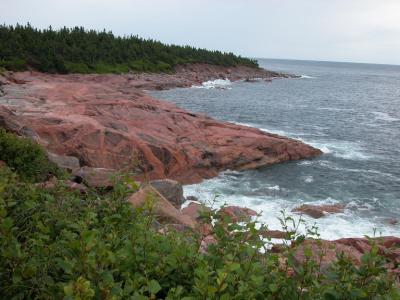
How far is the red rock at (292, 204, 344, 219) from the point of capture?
61.5 feet

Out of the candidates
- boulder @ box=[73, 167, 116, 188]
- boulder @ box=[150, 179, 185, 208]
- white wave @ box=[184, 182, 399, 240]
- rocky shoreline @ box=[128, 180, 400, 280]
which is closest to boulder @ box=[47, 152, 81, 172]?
boulder @ box=[73, 167, 116, 188]

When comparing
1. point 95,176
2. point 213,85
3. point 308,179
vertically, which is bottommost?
A: point 308,179

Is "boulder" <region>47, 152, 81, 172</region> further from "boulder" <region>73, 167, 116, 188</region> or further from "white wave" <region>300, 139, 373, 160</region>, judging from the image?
"white wave" <region>300, 139, 373, 160</region>

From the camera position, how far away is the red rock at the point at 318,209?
61.5 ft

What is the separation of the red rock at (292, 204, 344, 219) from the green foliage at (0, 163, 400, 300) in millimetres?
14308

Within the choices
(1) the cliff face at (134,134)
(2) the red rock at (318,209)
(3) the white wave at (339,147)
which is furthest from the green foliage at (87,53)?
(2) the red rock at (318,209)

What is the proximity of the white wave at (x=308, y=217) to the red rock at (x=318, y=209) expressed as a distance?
20 centimetres

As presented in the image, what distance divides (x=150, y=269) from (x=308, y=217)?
1537cm

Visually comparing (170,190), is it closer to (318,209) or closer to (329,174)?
(318,209)

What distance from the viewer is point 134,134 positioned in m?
22.5

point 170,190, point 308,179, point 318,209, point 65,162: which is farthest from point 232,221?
point 308,179

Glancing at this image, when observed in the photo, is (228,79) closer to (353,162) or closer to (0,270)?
(353,162)

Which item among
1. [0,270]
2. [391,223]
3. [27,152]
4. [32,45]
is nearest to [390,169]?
[391,223]

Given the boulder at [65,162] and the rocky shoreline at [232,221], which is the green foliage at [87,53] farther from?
the rocky shoreline at [232,221]
